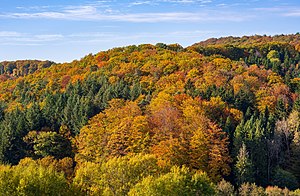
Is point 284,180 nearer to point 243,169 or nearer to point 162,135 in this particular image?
point 243,169

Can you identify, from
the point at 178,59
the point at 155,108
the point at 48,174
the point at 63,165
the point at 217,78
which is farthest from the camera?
the point at 178,59

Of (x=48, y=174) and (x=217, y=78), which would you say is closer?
(x=48, y=174)

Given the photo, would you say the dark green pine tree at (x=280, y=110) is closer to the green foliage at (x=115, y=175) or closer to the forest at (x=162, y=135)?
the forest at (x=162, y=135)

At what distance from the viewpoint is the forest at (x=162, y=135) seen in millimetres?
40531

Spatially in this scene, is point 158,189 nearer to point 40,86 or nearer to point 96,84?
point 96,84

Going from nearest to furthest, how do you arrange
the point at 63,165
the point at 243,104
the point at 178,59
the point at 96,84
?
the point at 63,165, the point at 243,104, the point at 96,84, the point at 178,59

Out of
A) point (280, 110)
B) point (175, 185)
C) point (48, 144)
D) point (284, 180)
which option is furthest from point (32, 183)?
point (280, 110)

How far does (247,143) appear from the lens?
60.0 meters

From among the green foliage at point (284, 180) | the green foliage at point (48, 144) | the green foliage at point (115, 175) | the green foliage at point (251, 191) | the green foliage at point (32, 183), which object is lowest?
the green foliage at point (284, 180)

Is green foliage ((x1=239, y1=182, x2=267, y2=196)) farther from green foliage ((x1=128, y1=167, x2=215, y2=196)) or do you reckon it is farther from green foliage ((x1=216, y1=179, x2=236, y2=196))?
green foliage ((x1=128, y1=167, x2=215, y2=196))

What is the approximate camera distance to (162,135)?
59500mm

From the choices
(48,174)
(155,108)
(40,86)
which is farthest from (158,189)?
(40,86)

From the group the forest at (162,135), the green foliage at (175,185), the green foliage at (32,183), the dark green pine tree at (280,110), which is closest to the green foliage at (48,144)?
the forest at (162,135)

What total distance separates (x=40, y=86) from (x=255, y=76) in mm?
A: 54335
